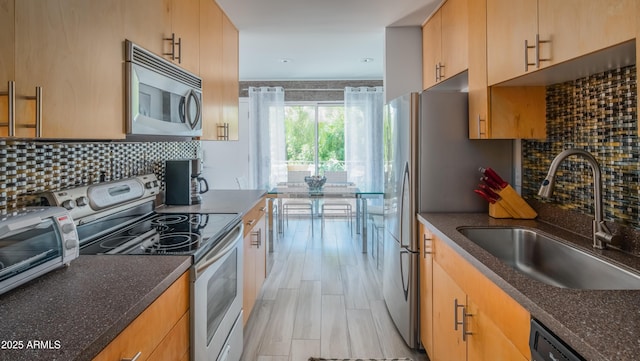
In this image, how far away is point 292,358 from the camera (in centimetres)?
225

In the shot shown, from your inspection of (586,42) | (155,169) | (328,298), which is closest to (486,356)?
(586,42)

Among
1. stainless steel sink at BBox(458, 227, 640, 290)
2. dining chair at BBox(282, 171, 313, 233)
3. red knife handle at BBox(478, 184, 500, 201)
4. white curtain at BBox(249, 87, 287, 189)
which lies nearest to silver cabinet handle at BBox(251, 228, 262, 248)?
stainless steel sink at BBox(458, 227, 640, 290)

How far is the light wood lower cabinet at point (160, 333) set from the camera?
3.00 ft

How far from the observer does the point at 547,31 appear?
143 centimetres

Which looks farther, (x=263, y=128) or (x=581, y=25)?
(x=263, y=128)

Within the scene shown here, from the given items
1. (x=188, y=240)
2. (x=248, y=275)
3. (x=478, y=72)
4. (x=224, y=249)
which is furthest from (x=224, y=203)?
(x=478, y=72)

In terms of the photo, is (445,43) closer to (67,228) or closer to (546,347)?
(546,347)

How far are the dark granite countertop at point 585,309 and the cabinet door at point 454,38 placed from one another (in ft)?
4.84

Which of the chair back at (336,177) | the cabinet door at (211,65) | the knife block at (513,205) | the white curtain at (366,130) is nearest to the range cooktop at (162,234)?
the cabinet door at (211,65)

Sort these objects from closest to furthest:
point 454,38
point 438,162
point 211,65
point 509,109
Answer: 1. point 509,109
2. point 438,162
3. point 454,38
4. point 211,65

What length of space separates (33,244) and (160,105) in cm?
93

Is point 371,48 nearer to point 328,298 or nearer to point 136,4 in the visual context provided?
point 328,298

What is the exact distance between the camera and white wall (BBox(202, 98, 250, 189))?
20.7ft

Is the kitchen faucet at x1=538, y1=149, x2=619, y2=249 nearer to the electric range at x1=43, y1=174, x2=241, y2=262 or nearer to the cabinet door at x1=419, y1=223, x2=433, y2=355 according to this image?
the cabinet door at x1=419, y1=223, x2=433, y2=355
